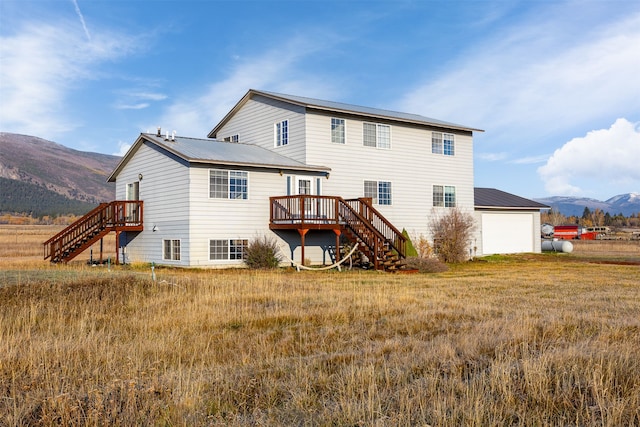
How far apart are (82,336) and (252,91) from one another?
22.3 metres

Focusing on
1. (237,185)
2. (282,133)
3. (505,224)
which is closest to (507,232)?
(505,224)

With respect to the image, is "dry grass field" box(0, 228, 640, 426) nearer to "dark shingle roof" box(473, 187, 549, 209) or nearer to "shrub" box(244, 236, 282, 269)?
"shrub" box(244, 236, 282, 269)

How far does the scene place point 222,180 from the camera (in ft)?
81.5

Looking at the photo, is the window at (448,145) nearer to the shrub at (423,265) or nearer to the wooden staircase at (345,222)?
the wooden staircase at (345,222)

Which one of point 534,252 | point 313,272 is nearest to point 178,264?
point 313,272

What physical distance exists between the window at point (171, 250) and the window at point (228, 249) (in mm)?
1713

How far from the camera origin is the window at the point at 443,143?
3197cm

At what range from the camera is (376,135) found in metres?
29.5

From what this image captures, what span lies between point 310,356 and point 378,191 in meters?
21.8

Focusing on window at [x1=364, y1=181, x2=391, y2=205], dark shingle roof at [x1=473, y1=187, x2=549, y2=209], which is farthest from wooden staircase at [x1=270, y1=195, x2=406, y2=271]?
dark shingle roof at [x1=473, y1=187, x2=549, y2=209]

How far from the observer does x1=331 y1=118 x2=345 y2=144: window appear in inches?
1100

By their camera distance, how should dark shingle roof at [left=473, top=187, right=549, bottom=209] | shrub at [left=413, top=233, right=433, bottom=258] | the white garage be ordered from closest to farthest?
shrub at [left=413, top=233, right=433, bottom=258], the white garage, dark shingle roof at [left=473, top=187, right=549, bottom=209]

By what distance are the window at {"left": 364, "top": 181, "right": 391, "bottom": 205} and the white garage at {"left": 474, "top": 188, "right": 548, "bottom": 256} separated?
26.4 ft

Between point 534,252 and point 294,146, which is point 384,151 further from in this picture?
point 534,252
